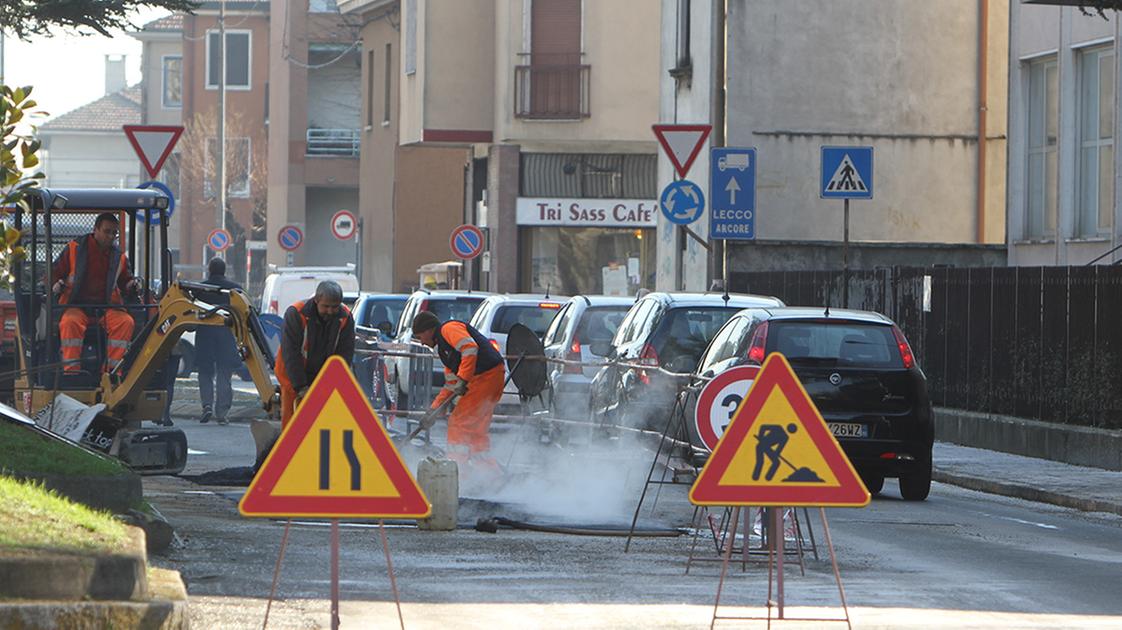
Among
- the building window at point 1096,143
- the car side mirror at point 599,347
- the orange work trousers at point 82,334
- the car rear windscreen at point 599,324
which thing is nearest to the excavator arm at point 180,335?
the orange work trousers at point 82,334

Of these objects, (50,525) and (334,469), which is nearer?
(334,469)

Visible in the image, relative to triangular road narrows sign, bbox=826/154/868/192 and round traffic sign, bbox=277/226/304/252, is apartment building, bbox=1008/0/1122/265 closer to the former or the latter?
triangular road narrows sign, bbox=826/154/868/192

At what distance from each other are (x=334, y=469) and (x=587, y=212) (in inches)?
1598

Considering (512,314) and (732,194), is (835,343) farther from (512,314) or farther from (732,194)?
(732,194)

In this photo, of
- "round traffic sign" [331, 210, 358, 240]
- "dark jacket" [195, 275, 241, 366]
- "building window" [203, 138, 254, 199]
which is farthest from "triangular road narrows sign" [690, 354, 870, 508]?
"building window" [203, 138, 254, 199]

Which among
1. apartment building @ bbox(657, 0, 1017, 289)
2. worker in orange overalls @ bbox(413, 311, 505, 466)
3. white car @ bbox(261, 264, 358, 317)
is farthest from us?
white car @ bbox(261, 264, 358, 317)

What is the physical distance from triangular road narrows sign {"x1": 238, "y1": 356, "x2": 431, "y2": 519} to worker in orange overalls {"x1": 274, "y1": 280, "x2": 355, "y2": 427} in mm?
6676

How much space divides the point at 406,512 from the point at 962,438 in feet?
59.4

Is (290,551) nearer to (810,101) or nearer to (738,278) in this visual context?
(738,278)

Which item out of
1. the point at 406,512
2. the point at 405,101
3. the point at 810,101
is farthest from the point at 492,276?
the point at 406,512

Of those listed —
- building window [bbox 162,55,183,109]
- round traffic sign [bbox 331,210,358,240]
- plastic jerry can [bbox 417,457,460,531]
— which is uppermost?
building window [bbox 162,55,183,109]

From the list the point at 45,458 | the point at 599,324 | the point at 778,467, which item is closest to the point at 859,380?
the point at 599,324

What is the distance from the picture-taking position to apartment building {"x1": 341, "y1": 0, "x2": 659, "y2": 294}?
4731 centimetres

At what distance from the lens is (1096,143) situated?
28.9m
